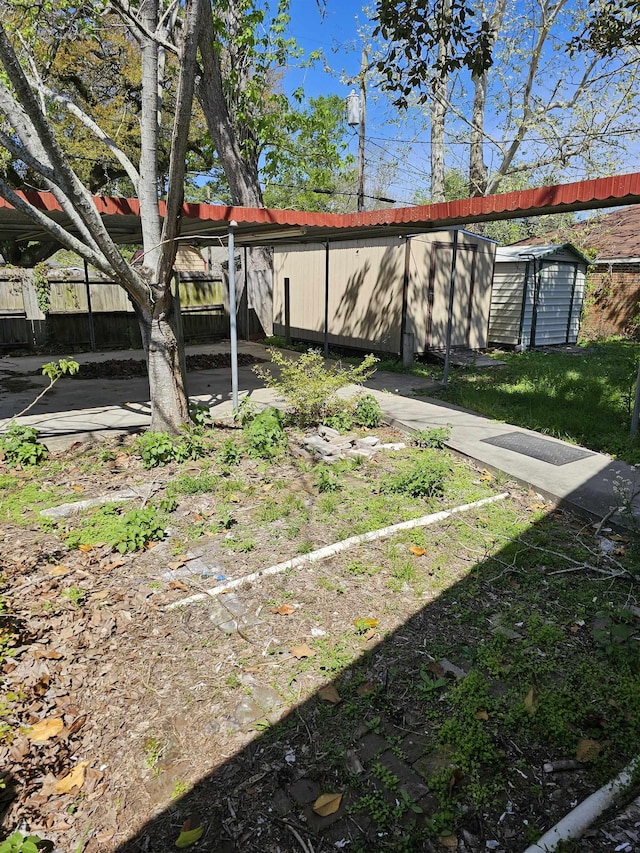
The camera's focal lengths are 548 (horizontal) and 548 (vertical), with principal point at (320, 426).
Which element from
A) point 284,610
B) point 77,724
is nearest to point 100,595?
point 77,724

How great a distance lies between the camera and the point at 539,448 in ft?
19.0

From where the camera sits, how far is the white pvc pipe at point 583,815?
175 centimetres

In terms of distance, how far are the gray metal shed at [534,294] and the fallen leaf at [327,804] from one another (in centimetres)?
1288

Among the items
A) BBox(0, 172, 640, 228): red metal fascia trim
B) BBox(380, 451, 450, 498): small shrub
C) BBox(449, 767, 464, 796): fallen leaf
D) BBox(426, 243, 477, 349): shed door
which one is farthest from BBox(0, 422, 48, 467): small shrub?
BBox(426, 243, 477, 349): shed door

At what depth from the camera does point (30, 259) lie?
698 inches

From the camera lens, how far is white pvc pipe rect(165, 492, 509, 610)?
3276 mm

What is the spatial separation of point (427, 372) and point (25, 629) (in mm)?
8645

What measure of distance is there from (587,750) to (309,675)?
Result: 1.19 meters

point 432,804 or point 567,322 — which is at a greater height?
point 567,322

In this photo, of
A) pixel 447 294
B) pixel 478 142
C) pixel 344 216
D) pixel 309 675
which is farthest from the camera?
pixel 478 142

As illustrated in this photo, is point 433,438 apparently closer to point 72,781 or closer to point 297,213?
point 297,213

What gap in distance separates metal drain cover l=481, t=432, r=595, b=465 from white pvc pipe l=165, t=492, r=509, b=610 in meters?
1.11

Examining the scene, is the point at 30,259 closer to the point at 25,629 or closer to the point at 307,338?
the point at 307,338

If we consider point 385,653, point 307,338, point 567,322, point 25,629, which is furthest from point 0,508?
point 567,322
